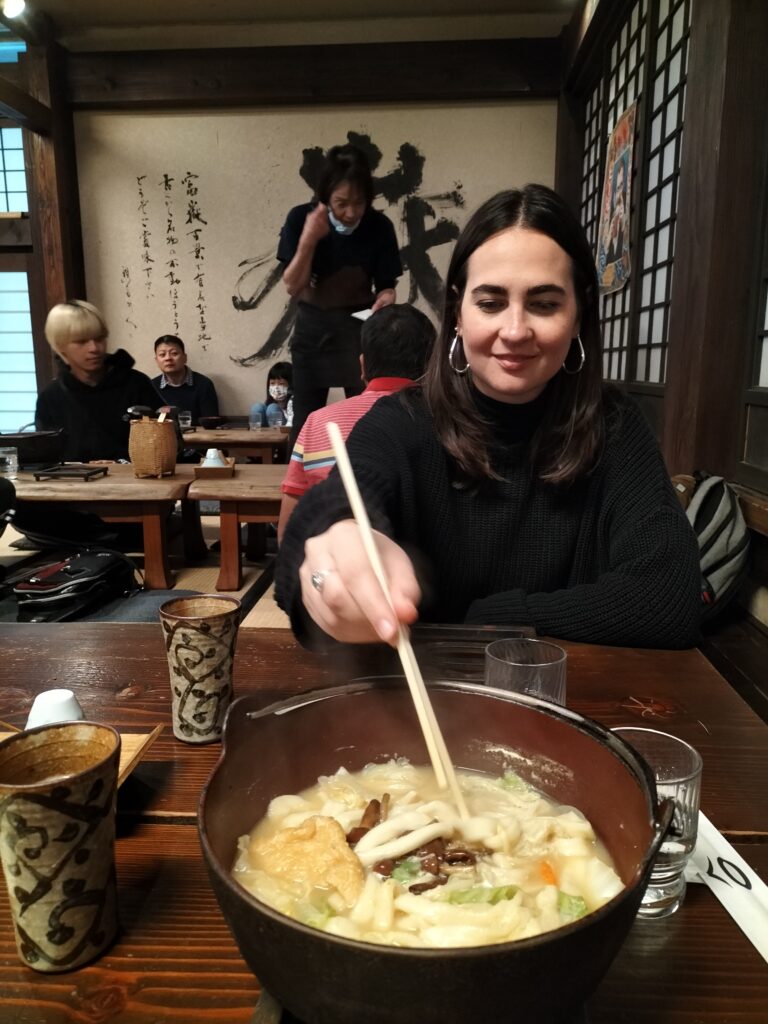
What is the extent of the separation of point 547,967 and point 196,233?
7.35 m

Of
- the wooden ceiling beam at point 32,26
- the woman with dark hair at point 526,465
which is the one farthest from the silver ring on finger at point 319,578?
the wooden ceiling beam at point 32,26

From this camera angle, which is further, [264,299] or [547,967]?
[264,299]

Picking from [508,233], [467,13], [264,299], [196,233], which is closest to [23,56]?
[196,233]

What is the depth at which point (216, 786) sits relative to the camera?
24.5 inches

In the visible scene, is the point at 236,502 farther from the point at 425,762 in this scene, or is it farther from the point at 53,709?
the point at 425,762

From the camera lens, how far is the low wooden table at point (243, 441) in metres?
5.59

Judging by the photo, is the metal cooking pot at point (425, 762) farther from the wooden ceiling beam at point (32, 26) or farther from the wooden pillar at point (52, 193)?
the wooden ceiling beam at point (32, 26)

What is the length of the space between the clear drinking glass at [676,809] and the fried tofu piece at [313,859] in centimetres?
27

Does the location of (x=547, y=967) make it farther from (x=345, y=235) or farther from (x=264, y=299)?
(x=264, y=299)

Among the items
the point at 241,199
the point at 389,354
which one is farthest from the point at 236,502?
the point at 241,199

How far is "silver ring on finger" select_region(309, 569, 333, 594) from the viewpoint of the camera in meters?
1.00

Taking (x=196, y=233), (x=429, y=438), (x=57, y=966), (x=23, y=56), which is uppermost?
(x=23, y=56)

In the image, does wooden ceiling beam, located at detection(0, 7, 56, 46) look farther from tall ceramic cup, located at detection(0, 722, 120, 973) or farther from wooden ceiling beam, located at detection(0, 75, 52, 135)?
tall ceramic cup, located at detection(0, 722, 120, 973)

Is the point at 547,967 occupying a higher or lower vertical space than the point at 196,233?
lower
